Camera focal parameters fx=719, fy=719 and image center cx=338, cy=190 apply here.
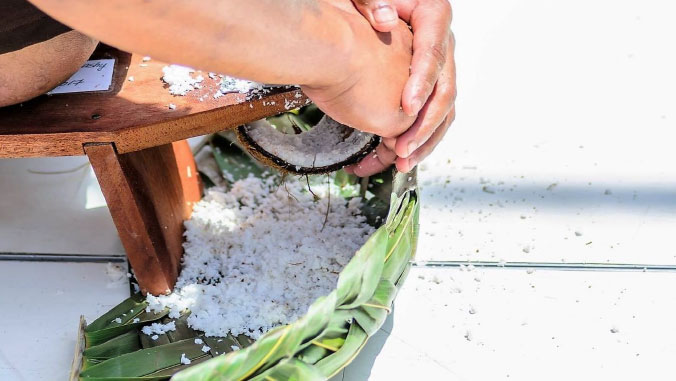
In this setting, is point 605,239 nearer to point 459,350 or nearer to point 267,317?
point 459,350

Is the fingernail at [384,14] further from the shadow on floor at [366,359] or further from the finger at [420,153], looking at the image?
the shadow on floor at [366,359]

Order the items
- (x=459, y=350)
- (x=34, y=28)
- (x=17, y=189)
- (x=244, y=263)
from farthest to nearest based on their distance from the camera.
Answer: (x=17, y=189)
(x=244, y=263)
(x=459, y=350)
(x=34, y=28)

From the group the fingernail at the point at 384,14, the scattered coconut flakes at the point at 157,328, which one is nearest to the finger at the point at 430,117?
the fingernail at the point at 384,14

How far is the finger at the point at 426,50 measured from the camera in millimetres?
777

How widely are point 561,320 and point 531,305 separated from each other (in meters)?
0.04

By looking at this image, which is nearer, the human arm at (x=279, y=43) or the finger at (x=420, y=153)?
the human arm at (x=279, y=43)

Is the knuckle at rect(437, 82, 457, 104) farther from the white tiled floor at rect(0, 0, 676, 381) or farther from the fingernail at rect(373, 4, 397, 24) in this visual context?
the white tiled floor at rect(0, 0, 676, 381)

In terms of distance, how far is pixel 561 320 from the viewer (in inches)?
35.2

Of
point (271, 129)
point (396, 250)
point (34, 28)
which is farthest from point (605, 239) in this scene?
point (34, 28)

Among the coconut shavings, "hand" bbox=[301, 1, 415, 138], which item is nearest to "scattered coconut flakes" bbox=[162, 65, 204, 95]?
the coconut shavings

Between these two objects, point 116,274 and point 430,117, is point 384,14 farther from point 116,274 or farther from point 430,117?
point 116,274

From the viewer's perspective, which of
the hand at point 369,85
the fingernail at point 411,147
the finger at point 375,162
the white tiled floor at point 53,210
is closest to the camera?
the hand at point 369,85

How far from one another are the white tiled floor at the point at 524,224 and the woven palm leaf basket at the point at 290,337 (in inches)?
3.1

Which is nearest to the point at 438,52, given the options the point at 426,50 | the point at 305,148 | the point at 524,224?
the point at 426,50
